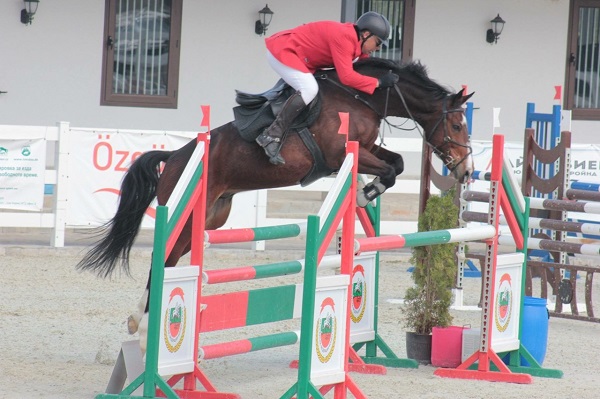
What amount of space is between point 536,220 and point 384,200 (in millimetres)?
5317

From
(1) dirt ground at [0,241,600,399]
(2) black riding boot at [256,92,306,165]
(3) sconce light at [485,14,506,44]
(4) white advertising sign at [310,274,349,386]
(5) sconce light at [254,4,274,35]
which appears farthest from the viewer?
(3) sconce light at [485,14,506,44]

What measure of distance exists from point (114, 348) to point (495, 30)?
960 centimetres

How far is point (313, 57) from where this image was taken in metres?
6.06

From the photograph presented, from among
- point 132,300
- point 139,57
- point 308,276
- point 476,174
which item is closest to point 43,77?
point 139,57

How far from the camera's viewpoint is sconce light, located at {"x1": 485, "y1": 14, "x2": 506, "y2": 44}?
14.6 m

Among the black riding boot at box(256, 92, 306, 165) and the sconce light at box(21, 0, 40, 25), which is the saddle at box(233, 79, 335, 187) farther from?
the sconce light at box(21, 0, 40, 25)

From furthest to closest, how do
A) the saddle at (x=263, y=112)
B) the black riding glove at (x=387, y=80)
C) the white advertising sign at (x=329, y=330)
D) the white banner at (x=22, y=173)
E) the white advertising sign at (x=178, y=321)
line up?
the white banner at (x=22, y=173) → the black riding glove at (x=387, y=80) → the saddle at (x=263, y=112) → the white advertising sign at (x=178, y=321) → the white advertising sign at (x=329, y=330)

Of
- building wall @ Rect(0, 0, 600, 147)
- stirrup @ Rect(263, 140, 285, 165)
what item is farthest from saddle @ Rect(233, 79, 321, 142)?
building wall @ Rect(0, 0, 600, 147)

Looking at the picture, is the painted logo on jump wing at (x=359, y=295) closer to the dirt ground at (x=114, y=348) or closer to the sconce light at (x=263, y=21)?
the dirt ground at (x=114, y=348)

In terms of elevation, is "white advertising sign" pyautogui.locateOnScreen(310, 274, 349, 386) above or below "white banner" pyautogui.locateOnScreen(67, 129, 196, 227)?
below

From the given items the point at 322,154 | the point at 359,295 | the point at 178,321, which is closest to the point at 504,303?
the point at 359,295

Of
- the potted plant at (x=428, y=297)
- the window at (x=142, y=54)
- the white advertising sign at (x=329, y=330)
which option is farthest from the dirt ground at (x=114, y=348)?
the window at (x=142, y=54)

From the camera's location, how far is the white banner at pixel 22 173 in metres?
10.1

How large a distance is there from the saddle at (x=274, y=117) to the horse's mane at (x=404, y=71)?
1.24 feet
